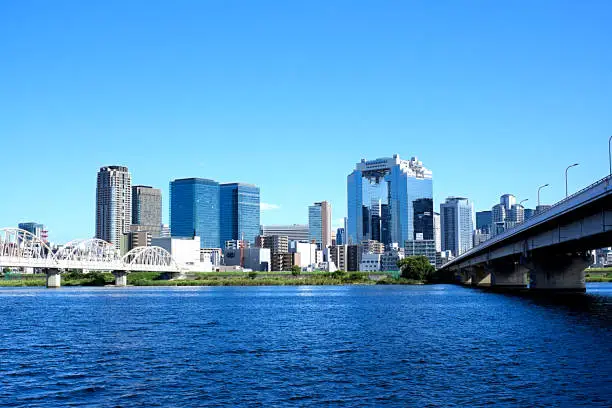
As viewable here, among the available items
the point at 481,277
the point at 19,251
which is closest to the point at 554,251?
the point at 481,277

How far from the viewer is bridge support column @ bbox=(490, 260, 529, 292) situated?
160 metres

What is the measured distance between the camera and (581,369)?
130 feet

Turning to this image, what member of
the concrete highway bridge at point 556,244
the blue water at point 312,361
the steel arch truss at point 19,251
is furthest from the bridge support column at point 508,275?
the steel arch truss at point 19,251

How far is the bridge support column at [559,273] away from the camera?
119 metres

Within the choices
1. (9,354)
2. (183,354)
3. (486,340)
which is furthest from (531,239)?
(9,354)

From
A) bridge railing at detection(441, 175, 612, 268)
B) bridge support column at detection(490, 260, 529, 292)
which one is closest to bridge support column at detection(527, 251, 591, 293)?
bridge railing at detection(441, 175, 612, 268)

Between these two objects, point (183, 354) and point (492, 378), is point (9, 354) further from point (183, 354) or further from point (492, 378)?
point (492, 378)

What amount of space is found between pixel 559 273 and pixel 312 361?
86.0 metres

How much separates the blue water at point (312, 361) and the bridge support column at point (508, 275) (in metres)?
85.5

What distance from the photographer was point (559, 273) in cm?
11925

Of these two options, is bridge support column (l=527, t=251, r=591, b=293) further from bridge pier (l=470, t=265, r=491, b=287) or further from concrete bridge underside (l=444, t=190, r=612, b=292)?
bridge pier (l=470, t=265, r=491, b=287)

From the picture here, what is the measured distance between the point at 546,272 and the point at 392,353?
261ft

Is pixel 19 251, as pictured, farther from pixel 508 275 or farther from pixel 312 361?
pixel 312 361

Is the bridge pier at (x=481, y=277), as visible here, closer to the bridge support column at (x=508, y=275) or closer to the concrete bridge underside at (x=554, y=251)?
the concrete bridge underside at (x=554, y=251)
